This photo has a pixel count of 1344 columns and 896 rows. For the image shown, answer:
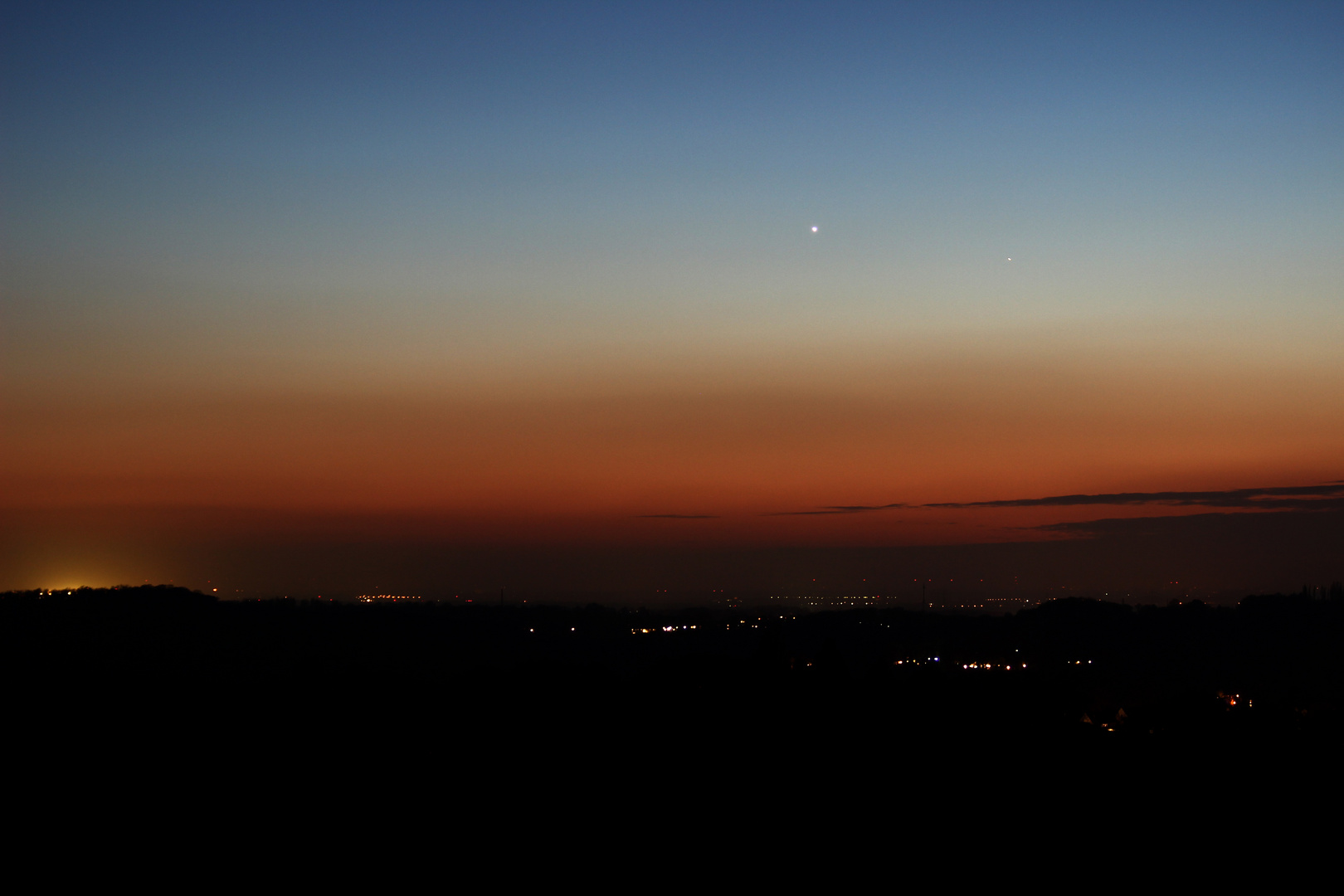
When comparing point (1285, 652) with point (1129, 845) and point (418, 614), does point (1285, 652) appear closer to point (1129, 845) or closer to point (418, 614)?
point (1129, 845)

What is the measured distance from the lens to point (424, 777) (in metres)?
30.3

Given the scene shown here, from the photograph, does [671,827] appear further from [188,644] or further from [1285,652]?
[1285,652]

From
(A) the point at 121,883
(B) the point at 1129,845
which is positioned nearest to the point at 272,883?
(A) the point at 121,883

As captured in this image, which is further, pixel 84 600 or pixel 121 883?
pixel 84 600

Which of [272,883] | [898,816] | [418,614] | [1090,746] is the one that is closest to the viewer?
[272,883]


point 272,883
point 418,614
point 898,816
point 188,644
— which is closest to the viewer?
point 272,883

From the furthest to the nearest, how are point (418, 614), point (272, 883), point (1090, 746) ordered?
1. point (418, 614)
2. point (1090, 746)
3. point (272, 883)

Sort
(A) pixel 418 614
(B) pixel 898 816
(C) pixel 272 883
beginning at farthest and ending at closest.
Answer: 1. (A) pixel 418 614
2. (B) pixel 898 816
3. (C) pixel 272 883

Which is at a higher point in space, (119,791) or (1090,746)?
(119,791)

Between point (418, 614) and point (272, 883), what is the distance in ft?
318

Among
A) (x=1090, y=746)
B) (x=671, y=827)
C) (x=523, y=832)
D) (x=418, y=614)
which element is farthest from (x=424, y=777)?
(x=418, y=614)

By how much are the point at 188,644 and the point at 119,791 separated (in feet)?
180

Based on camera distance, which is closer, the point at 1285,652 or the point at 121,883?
the point at 121,883

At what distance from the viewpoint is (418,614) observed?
384 ft
